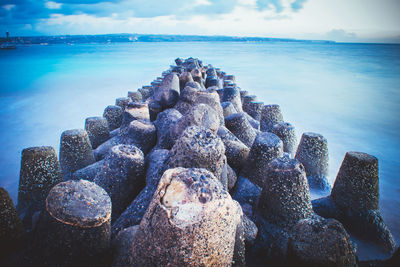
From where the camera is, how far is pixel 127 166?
1198 mm

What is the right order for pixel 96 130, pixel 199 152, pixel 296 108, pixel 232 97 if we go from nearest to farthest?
1. pixel 199 152
2. pixel 96 130
3. pixel 232 97
4. pixel 296 108

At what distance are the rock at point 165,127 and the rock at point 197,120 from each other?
83 mm

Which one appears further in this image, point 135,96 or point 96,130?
point 135,96

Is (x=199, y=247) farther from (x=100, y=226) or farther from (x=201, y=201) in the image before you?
(x=100, y=226)

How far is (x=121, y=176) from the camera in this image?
120 centimetres

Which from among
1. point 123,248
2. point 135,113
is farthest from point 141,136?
point 123,248

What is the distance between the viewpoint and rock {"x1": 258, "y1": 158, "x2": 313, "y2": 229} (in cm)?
112

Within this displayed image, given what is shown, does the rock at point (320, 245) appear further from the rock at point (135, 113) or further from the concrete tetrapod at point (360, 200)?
the rock at point (135, 113)

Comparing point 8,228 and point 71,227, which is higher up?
point 71,227

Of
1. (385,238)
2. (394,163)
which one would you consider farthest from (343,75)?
(385,238)

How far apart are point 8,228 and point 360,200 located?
1.87 metres

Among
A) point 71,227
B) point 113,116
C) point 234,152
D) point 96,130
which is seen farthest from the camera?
point 113,116

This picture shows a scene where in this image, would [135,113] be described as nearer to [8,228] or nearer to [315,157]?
[8,228]

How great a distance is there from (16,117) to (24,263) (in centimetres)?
509
